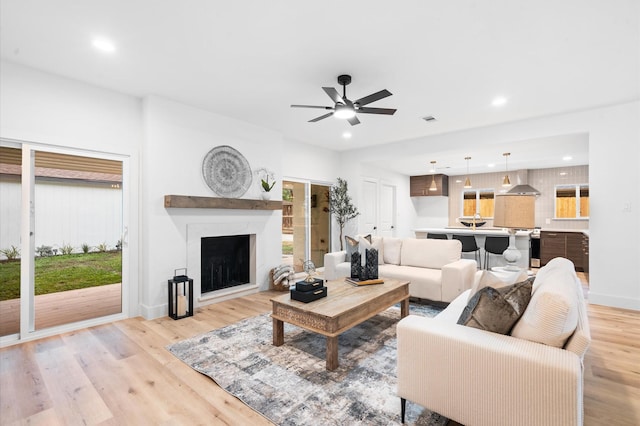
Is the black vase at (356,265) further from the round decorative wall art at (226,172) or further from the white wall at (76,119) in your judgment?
the white wall at (76,119)

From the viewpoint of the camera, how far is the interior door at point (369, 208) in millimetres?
7044

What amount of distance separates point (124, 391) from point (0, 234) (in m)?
2.19

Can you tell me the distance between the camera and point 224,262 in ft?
15.6

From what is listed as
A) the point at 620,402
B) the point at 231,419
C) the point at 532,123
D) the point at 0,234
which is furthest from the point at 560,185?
the point at 0,234

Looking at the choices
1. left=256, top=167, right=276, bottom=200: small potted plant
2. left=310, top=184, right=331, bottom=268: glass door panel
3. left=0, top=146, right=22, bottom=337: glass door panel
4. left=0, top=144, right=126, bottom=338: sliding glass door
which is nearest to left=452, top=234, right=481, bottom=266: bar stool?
left=310, top=184, right=331, bottom=268: glass door panel

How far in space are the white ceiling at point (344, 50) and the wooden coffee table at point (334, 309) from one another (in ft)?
7.33

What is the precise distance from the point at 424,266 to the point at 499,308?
9.50 feet

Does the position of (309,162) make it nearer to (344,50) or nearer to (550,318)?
(344,50)

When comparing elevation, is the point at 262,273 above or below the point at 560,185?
below

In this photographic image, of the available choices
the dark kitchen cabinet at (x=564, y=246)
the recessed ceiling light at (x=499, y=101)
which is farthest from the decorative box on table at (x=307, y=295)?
the dark kitchen cabinet at (x=564, y=246)

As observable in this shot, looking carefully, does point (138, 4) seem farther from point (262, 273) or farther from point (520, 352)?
point (262, 273)

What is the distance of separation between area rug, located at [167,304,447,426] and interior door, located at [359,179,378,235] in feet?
12.4

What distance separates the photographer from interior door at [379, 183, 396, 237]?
8.03 metres

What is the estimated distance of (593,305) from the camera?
162 inches
